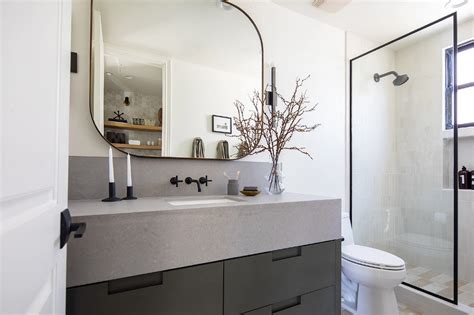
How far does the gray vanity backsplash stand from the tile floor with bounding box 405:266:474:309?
162 cm

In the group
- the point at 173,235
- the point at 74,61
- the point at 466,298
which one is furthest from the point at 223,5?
the point at 466,298

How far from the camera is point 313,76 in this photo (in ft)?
7.12

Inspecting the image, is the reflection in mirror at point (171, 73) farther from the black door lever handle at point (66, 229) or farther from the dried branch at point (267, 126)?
the black door lever handle at point (66, 229)

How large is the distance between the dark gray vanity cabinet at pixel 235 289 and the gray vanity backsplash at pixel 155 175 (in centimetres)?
59

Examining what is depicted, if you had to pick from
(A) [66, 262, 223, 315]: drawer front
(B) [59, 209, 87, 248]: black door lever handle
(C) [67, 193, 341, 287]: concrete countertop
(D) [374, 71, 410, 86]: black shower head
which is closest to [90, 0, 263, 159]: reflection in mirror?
(C) [67, 193, 341, 287]: concrete countertop

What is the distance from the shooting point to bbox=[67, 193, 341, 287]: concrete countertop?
857 millimetres

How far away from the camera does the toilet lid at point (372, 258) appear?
160 cm

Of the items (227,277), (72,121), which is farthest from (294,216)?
(72,121)

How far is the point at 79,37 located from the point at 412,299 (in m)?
3.03

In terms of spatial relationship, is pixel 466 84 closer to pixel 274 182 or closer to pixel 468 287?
pixel 468 287

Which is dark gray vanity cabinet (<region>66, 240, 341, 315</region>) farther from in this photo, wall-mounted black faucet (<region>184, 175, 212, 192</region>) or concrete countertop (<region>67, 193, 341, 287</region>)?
wall-mounted black faucet (<region>184, 175, 212, 192</region>)

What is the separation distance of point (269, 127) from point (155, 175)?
0.90m

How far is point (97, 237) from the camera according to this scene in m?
0.86

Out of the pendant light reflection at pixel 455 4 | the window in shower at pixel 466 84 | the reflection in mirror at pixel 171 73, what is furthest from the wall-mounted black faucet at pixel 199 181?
the window in shower at pixel 466 84
